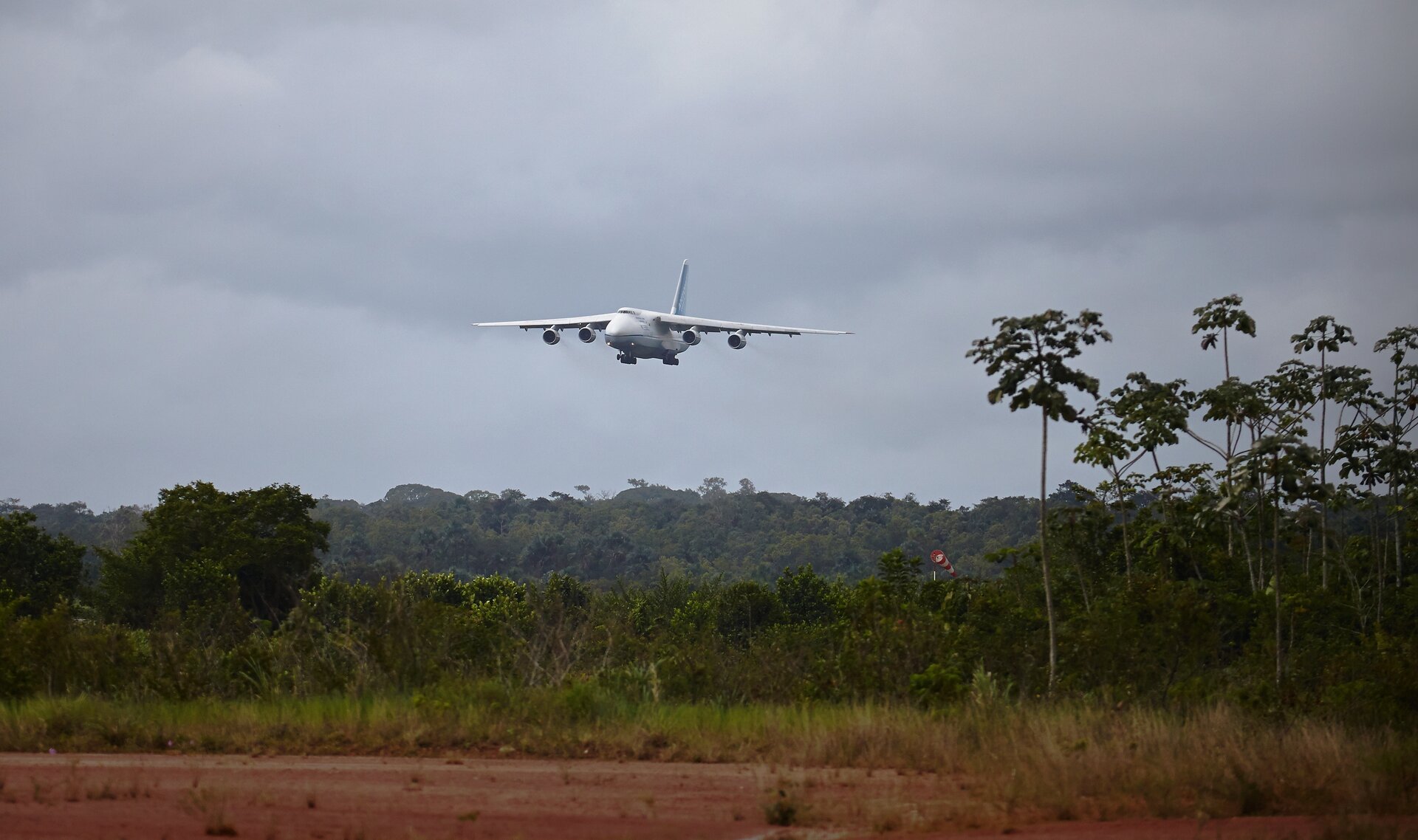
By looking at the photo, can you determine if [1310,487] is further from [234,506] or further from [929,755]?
[234,506]

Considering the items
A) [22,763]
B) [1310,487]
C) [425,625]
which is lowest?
[22,763]

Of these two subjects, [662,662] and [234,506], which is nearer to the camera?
[662,662]

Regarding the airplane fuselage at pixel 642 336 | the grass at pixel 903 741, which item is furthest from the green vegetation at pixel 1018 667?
the airplane fuselage at pixel 642 336

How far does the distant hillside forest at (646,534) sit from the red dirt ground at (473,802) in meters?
76.3

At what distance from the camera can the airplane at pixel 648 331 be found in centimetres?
5644

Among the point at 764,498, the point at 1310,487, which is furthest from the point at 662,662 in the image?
the point at 764,498

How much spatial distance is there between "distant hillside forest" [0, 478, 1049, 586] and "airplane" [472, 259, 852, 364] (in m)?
33.1

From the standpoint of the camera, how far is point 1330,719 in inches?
607

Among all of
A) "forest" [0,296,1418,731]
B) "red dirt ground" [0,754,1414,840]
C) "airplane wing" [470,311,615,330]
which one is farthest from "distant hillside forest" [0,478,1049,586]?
A: "red dirt ground" [0,754,1414,840]

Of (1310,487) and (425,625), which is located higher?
(1310,487)

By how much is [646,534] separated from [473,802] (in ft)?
392

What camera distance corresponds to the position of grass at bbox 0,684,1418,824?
11.6 m

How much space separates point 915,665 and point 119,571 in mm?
42489

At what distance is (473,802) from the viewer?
37.6ft
